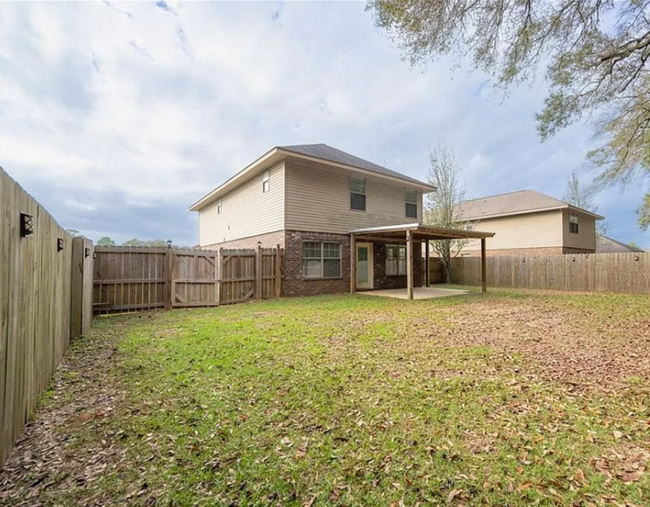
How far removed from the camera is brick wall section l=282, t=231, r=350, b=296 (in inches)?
470

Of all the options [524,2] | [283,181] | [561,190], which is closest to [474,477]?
[524,2]

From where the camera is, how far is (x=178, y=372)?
405 cm

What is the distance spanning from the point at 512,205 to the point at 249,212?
18.0 m

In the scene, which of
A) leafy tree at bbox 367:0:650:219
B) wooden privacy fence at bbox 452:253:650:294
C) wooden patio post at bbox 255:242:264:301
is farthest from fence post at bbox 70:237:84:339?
wooden privacy fence at bbox 452:253:650:294

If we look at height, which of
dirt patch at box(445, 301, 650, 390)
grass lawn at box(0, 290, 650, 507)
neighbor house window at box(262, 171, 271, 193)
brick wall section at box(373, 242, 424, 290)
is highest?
neighbor house window at box(262, 171, 271, 193)

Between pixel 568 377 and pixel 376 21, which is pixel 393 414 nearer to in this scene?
pixel 568 377

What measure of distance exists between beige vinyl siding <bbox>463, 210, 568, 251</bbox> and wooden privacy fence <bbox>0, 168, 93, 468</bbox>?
76.8 feet

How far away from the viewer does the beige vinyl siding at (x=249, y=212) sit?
12.3m

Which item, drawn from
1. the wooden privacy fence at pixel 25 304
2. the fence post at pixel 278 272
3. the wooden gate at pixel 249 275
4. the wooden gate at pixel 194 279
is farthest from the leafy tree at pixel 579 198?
the wooden privacy fence at pixel 25 304

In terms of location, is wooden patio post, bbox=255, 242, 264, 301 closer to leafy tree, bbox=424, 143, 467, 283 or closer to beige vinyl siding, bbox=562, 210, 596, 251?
leafy tree, bbox=424, 143, 467, 283

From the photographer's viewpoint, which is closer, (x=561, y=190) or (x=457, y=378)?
(x=457, y=378)

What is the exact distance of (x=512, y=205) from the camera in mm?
21875

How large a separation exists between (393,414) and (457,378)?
1291mm

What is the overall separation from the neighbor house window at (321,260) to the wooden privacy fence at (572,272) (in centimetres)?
942
